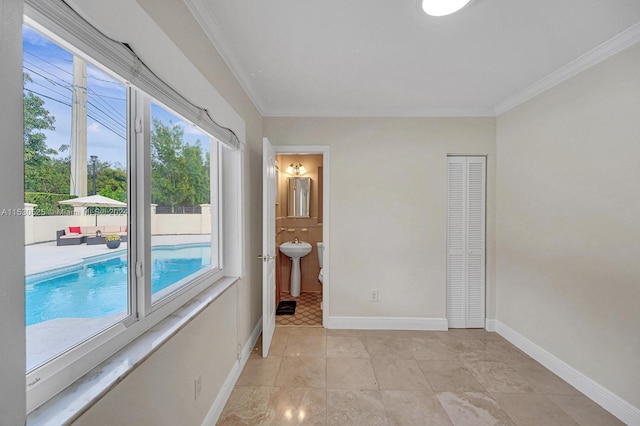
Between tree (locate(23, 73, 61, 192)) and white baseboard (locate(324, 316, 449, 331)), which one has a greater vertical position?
tree (locate(23, 73, 61, 192))

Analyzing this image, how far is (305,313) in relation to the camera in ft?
11.0

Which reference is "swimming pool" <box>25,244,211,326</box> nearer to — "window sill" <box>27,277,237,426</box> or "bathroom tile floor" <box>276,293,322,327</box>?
"window sill" <box>27,277,237,426</box>

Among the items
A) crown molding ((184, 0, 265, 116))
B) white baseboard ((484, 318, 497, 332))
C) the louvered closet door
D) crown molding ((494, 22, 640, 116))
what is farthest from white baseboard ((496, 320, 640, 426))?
crown molding ((184, 0, 265, 116))

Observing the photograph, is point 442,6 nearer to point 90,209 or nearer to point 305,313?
point 90,209

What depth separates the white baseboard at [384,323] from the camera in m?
2.94

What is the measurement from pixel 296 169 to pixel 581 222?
3.29 meters

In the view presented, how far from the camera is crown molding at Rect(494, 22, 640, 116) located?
167 cm

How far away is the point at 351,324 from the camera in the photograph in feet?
9.69

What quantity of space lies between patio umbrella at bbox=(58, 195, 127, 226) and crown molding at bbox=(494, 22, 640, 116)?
2.99 m

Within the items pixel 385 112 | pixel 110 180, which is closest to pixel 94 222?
pixel 110 180

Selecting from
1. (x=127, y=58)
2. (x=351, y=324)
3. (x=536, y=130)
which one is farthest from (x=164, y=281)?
(x=536, y=130)

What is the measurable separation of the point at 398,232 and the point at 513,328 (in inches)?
58.4

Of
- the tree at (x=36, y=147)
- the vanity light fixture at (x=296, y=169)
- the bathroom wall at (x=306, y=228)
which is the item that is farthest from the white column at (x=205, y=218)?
the vanity light fixture at (x=296, y=169)

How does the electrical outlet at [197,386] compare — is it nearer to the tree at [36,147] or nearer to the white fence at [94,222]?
the white fence at [94,222]
